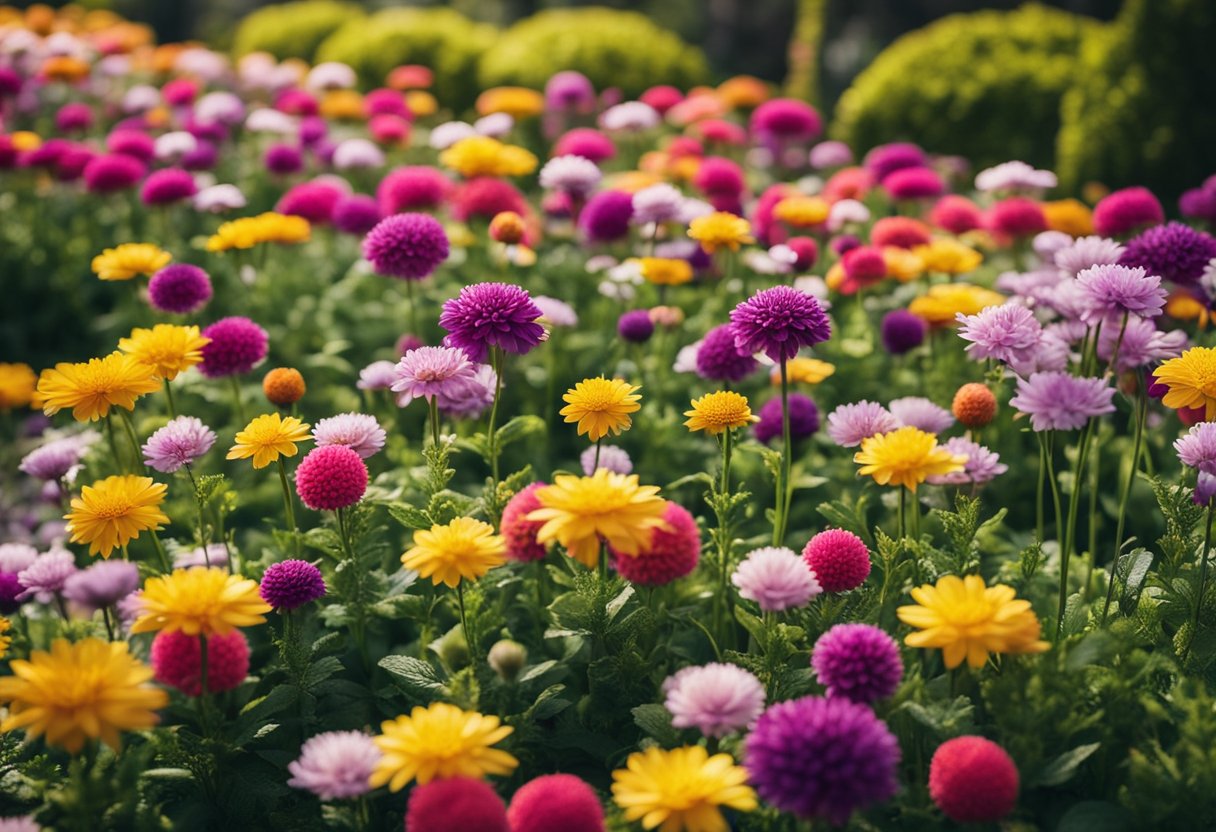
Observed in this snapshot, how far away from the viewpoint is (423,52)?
7.84m

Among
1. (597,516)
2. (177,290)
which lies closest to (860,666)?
(597,516)

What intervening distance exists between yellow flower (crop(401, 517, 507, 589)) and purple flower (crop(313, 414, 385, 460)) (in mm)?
447

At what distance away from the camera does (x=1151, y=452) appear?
9.86 ft

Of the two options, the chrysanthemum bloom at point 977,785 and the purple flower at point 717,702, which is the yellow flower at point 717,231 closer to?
the purple flower at point 717,702

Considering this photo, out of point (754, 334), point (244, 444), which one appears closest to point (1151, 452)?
point (754, 334)

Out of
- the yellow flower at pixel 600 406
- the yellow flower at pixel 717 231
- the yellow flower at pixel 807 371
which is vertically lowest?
the yellow flower at pixel 807 371

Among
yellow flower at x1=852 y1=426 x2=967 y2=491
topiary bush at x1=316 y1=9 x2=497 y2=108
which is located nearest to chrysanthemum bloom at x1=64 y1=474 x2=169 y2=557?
yellow flower at x1=852 y1=426 x2=967 y2=491

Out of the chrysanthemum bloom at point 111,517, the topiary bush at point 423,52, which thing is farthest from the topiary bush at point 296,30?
the chrysanthemum bloom at point 111,517

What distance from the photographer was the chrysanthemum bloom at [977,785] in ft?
5.12

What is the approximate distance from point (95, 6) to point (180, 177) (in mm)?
12088

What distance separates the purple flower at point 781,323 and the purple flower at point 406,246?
1.00 m

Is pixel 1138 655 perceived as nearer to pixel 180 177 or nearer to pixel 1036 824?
pixel 1036 824

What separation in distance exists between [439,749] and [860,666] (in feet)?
2.23

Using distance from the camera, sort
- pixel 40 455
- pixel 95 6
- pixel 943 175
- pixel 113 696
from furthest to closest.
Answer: pixel 95 6
pixel 943 175
pixel 40 455
pixel 113 696
